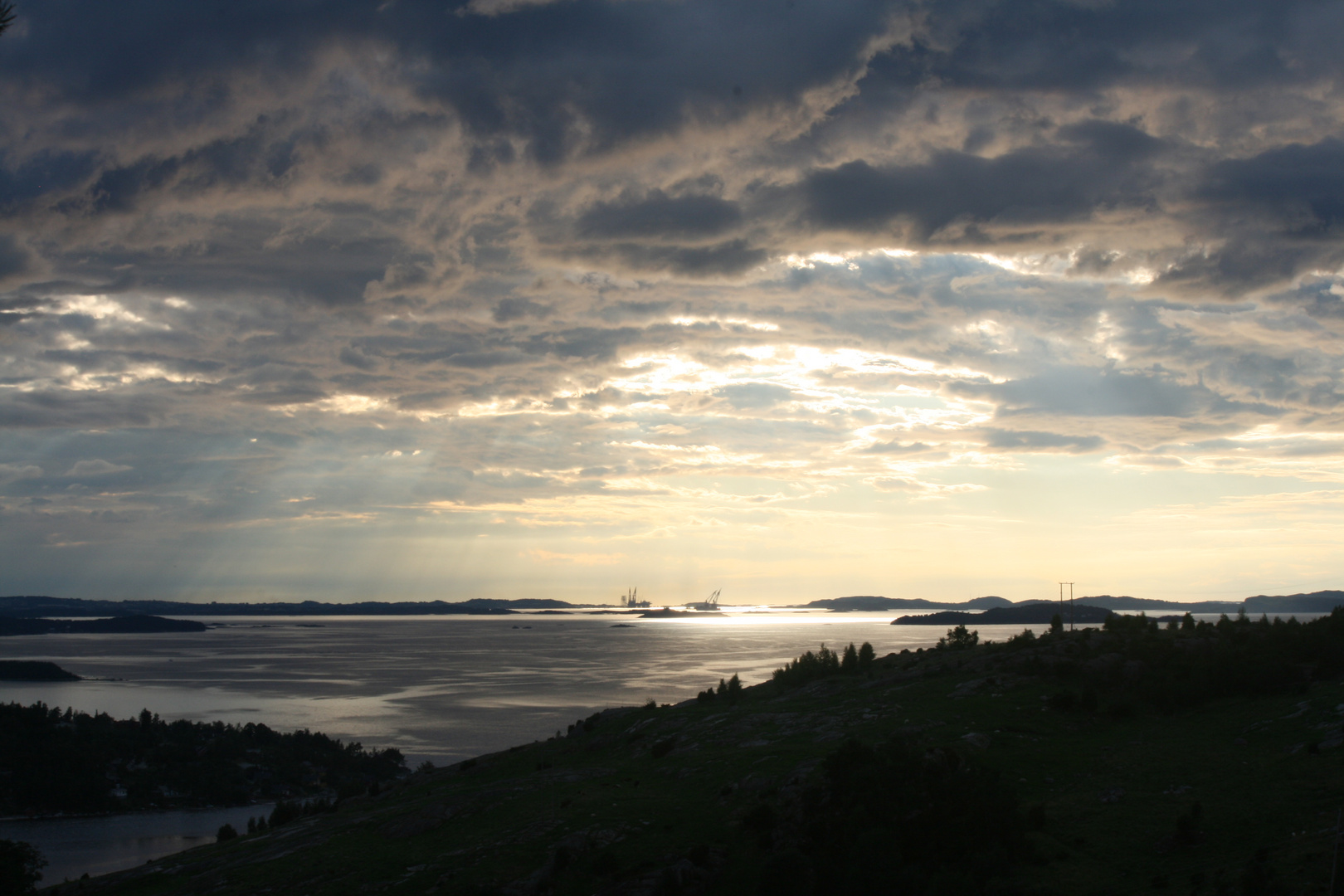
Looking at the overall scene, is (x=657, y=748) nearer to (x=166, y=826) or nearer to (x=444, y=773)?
(x=444, y=773)

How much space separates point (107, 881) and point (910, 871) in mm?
40055

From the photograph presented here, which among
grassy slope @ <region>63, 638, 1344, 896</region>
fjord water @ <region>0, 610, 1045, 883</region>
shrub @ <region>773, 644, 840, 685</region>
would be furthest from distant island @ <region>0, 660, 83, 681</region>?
shrub @ <region>773, 644, 840, 685</region>

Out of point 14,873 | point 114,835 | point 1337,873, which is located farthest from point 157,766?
point 1337,873

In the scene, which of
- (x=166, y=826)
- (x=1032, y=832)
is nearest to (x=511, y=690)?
(x=166, y=826)

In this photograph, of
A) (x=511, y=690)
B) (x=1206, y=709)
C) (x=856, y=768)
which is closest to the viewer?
(x=856, y=768)

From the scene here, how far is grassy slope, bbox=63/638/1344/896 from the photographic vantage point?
2514 cm

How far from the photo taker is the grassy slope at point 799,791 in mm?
25141

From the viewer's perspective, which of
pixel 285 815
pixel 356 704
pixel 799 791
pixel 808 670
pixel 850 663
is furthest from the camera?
pixel 356 704

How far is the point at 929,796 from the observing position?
2828 centimetres

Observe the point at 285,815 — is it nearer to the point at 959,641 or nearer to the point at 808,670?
the point at 808,670

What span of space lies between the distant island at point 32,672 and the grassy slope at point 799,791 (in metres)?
179

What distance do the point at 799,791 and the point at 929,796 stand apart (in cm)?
525

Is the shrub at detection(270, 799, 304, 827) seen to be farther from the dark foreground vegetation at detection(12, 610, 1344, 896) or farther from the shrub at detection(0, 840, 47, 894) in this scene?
the shrub at detection(0, 840, 47, 894)

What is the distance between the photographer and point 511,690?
498ft
